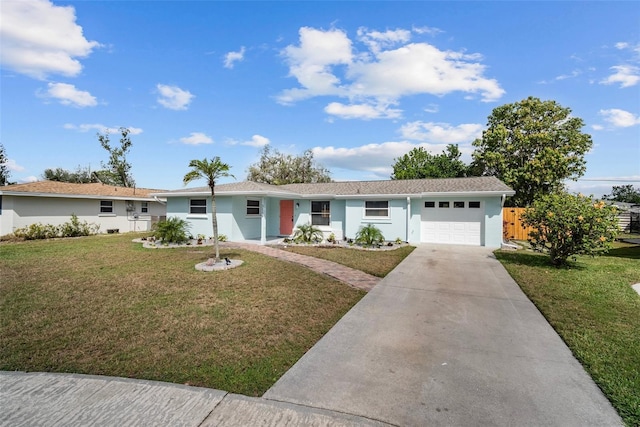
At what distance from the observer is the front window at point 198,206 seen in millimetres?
16578

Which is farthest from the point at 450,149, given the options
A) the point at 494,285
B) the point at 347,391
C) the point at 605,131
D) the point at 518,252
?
the point at 347,391

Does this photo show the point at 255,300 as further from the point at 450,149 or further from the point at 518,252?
the point at 450,149

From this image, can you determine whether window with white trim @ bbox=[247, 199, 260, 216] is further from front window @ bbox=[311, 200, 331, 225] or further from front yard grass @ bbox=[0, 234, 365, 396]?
front yard grass @ bbox=[0, 234, 365, 396]

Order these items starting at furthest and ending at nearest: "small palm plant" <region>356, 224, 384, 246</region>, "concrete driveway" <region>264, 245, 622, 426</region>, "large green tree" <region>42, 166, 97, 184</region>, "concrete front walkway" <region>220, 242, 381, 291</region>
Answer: "large green tree" <region>42, 166, 97, 184</region> < "small palm plant" <region>356, 224, 384, 246</region> < "concrete front walkway" <region>220, 242, 381, 291</region> < "concrete driveway" <region>264, 245, 622, 426</region>

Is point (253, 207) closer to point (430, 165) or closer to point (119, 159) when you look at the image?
point (430, 165)

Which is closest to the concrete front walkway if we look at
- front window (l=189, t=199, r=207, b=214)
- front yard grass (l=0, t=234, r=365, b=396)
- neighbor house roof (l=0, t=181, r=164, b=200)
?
front yard grass (l=0, t=234, r=365, b=396)

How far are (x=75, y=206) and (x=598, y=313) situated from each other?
25.3 metres

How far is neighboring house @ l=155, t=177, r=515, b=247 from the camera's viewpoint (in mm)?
14844

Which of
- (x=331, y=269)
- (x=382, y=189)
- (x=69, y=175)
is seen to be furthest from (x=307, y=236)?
(x=69, y=175)

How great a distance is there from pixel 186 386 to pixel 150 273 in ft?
20.7

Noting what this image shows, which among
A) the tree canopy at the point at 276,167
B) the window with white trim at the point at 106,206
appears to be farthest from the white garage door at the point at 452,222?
the tree canopy at the point at 276,167

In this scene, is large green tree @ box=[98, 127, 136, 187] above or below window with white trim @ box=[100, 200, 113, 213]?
above

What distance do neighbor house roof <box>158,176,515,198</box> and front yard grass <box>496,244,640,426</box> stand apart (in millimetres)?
4680

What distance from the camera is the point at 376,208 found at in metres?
16.2
